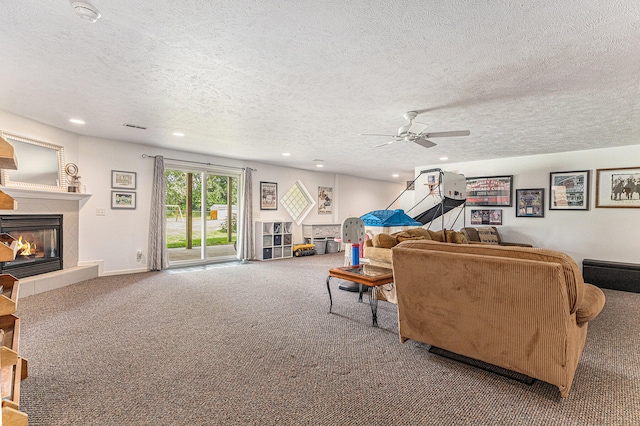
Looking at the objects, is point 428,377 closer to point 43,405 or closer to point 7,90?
point 43,405

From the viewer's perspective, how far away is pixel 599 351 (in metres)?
2.72

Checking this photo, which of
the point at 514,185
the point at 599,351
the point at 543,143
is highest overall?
the point at 543,143

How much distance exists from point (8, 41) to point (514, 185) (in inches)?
311

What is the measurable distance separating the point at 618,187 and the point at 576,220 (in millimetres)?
831

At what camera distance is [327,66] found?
267cm

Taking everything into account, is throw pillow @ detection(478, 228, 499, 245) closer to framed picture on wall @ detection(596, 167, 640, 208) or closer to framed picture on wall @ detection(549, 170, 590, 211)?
framed picture on wall @ detection(549, 170, 590, 211)

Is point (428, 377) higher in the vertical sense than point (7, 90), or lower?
lower

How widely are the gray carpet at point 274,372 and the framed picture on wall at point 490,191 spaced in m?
3.29

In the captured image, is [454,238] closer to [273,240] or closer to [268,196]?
[273,240]

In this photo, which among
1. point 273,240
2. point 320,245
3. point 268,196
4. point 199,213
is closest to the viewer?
point 199,213

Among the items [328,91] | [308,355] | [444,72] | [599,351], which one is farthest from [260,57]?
[599,351]

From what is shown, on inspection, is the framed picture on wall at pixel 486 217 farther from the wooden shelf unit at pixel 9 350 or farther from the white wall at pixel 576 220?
the wooden shelf unit at pixel 9 350

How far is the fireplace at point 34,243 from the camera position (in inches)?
167

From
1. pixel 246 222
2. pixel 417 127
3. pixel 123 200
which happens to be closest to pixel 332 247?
pixel 246 222
